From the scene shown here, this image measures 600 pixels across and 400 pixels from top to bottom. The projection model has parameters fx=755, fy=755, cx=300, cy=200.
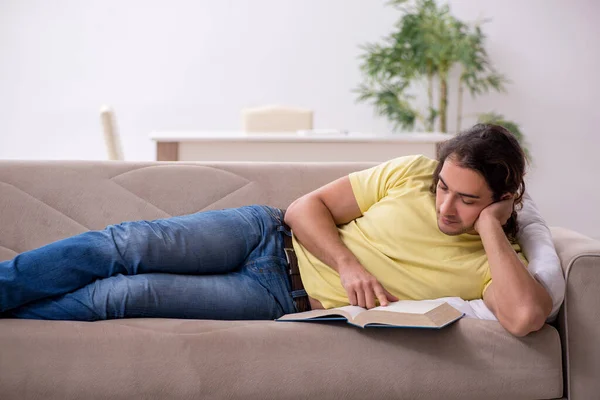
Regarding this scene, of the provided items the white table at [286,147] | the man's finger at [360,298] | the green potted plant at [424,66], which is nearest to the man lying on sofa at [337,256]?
the man's finger at [360,298]

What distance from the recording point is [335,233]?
1890mm

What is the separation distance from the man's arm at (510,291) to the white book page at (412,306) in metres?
0.13

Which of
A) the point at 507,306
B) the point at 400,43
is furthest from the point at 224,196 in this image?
the point at 400,43

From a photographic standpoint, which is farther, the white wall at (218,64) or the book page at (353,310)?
the white wall at (218,64)

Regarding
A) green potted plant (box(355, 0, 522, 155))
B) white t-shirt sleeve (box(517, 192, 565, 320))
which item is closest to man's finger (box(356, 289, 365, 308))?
white t-shirt sleeve (box(517, 192, 565, 320))

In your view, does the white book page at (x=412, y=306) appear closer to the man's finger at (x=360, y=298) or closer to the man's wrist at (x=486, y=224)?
the man's finger at (x=360, y=298)

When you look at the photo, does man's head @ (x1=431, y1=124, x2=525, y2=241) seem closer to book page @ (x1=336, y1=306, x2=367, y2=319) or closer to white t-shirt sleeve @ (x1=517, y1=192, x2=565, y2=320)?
white t-shirt sleeve @ (x1=517, y1=192, x2=565, y2=320)

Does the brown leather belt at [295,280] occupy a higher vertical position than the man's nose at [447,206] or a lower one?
lower

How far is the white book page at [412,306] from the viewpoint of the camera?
162 cm

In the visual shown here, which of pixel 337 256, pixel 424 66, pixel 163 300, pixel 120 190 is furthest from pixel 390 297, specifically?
pixel 424 66

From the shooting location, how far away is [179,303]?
1718 mm

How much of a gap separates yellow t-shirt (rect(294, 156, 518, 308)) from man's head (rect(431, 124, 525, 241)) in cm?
6

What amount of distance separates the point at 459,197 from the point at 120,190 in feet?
3.09

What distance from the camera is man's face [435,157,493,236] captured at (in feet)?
5.66
